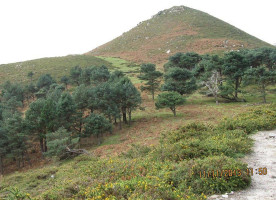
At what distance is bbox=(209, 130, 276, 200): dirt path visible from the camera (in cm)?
647

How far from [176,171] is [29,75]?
70.4 meters

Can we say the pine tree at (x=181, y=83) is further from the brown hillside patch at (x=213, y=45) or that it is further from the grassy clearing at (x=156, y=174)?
the brown hillside patch at (x=213, y=45)

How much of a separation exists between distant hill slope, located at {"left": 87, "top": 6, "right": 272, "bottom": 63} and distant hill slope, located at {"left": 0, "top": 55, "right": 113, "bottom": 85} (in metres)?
19.8

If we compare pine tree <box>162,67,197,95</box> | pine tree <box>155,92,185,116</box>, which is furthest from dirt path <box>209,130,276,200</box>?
pine tree <box>162,67,197,95</box>

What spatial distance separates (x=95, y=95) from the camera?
29938 mm

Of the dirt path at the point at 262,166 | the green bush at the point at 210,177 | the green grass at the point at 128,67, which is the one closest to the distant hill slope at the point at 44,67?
the green grass at the point at 128,67

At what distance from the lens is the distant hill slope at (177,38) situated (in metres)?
84.1

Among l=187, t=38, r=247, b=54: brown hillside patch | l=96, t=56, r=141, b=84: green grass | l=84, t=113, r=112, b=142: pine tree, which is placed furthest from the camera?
l=187, t=38, r=247, b=54: brown hillside patch

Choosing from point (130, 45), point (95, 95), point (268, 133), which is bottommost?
point (268, 133)

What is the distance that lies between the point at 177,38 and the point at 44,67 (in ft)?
209

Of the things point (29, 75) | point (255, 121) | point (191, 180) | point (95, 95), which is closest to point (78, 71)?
point (29, 75)

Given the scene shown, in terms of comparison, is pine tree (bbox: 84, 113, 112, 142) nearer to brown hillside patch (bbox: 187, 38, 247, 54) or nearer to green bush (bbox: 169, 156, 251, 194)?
green bush (bbox: 169, 156, 251, 194)

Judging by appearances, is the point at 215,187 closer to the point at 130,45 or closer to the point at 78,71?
the point at 78,71

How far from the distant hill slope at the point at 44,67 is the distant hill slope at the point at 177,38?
779 inches
